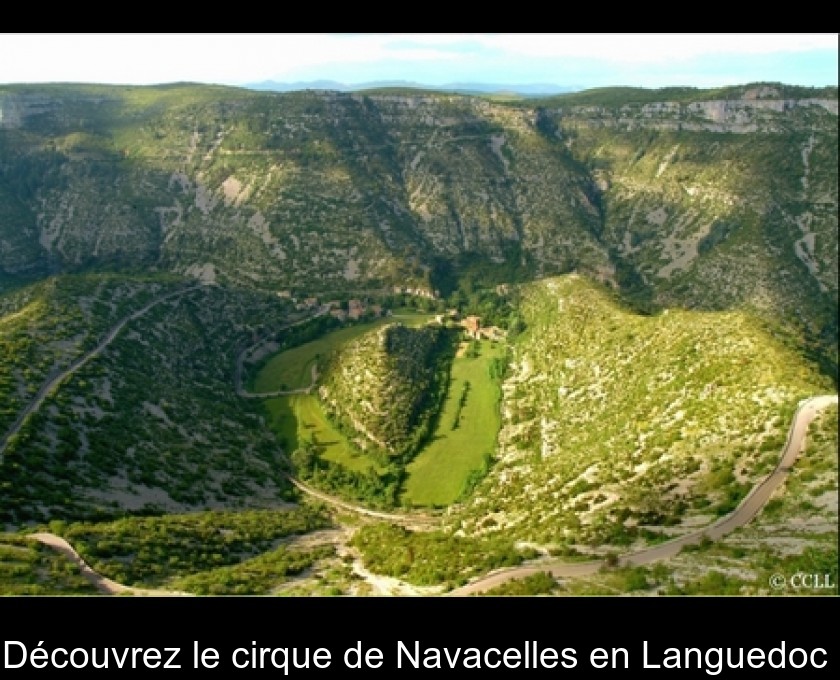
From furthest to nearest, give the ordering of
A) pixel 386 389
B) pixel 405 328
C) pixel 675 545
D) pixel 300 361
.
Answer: pixel 300 361, pixel 405 328, pixel 386 389, pixel 675 545

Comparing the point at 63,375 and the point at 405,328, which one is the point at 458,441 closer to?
the point at 405,328

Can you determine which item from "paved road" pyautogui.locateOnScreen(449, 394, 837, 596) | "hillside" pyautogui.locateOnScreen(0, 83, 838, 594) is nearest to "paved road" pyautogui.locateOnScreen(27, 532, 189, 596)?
"hillside" pyautogui.locateOnScreen(0, 83, 838, 594)

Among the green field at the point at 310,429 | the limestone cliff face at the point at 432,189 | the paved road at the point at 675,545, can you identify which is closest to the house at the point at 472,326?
the limestone cliff face at the point at 432,189

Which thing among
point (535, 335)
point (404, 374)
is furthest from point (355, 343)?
point (535, 335)

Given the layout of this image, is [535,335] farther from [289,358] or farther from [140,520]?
[140,520]

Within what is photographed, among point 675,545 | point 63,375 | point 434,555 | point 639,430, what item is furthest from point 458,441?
point 675,545

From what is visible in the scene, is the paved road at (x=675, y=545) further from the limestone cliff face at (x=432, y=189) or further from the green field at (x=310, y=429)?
the limestone cliff face at (x=432, y=189)
